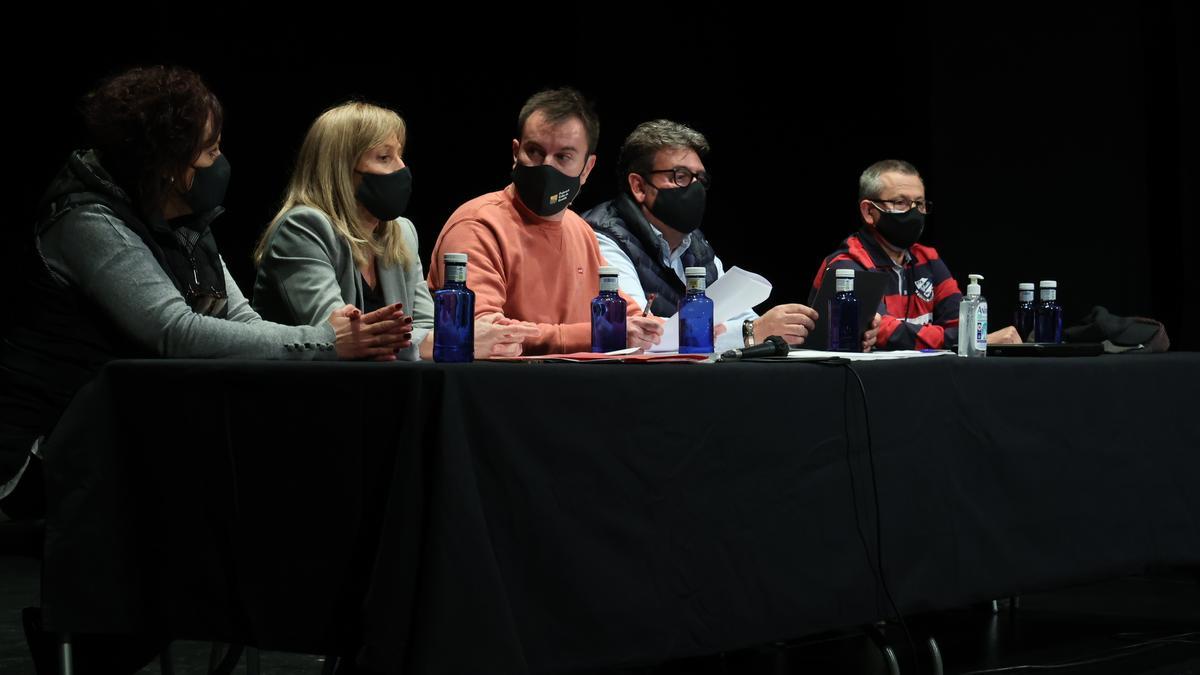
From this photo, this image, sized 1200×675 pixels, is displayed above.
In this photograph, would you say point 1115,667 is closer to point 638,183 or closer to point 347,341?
point 638,183

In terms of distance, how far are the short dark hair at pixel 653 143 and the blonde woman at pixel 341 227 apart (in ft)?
2.46

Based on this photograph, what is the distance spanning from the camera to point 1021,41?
15.4 feet

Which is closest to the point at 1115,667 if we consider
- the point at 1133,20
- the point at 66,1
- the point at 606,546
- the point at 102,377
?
the point at 606,546

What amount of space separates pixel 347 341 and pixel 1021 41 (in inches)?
137

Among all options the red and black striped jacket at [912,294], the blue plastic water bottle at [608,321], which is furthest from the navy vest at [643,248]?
the blue plastic water bottle at [608,321]

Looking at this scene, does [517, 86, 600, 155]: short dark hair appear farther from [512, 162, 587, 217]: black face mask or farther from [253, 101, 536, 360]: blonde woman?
[253, 101, 536, 360]: blonde woman

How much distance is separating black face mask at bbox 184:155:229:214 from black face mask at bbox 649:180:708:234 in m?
1.17

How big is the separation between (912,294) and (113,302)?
2496 mm

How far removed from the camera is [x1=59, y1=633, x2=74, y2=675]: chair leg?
1741 mm

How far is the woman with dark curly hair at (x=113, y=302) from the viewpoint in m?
1.94

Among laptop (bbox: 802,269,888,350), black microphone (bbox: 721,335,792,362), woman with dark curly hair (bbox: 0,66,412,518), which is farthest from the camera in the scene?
laptop (bbox: 802,269,888,350)

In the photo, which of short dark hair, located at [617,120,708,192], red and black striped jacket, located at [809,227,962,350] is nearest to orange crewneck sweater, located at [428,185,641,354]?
short dark hair, located at [617,120,708,192]

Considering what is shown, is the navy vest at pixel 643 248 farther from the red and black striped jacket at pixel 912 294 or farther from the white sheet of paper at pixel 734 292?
the white sheet of paper at pixel 734 292

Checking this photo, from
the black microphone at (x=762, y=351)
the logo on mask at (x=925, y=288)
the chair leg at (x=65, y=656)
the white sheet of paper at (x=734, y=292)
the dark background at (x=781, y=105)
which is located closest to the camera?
the chair leg at (x=65, y=656)
